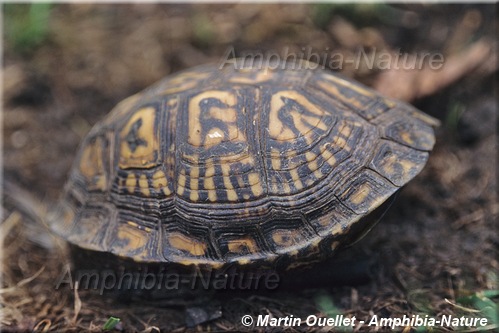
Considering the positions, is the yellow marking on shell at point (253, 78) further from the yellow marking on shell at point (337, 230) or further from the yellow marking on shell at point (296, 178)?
the yellow marking on shell at point (337, 230)

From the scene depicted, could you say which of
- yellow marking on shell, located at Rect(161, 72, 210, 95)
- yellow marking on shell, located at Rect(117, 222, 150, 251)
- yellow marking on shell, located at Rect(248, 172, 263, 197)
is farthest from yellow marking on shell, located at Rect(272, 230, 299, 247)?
yellow marking on shell, located at Rect(161, 72, 210, 95)

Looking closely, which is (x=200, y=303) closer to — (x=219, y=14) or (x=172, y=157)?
(x=172, y=157)

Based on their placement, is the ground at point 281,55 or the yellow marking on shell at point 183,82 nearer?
the ground at point 281,55

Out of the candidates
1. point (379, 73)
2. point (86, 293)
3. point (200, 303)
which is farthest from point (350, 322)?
point (379, 73)

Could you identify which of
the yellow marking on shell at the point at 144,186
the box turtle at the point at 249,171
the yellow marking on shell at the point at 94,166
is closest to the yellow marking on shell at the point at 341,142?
the box turtle at the point at 249,171

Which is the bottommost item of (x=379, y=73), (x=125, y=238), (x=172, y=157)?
(x=125, y=238)

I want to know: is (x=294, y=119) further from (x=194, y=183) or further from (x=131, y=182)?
(x=131, y=182)

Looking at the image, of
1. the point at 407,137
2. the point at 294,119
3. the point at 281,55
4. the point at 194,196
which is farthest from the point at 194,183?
the point at 281,55
